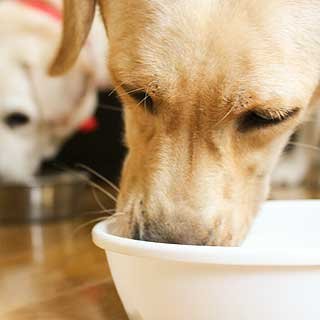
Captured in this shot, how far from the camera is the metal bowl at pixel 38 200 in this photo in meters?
2.93

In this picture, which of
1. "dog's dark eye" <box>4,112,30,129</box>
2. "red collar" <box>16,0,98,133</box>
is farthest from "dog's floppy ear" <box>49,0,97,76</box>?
"red collar" <box>16,0,98,133</box>

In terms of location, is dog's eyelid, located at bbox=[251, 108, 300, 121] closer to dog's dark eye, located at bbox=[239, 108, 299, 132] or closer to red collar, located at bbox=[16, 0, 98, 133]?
dog's dark eye, located at bbox=[239, 108, 299, 132]

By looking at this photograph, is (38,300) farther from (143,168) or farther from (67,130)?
(67,130)

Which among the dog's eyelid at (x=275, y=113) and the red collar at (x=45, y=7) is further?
the red collar at (x=45, y=7)

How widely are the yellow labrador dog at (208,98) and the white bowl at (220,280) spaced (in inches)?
6.3

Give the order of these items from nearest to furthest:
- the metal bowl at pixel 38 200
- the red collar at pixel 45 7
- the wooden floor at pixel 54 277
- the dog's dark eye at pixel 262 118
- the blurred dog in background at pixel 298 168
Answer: the dog's dark eye at pixel 262 118
the wooden floor at pixel 54 277
the metal bowl at pixel 38 200
the red collar at pixel 45 7
the blurred dog in background at pixel 298 168

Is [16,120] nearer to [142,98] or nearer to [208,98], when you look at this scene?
→ [142,98]

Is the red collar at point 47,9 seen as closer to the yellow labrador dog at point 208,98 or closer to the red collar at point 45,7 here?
the red collar at point 45,7

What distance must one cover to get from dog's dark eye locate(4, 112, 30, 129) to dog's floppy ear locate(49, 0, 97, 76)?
4.04ft

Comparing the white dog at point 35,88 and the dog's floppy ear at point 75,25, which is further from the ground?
the dog's floppy ear at point 75,25

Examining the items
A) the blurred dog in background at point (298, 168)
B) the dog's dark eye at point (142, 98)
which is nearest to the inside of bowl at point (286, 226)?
the dog's dark eye at point (142, 98)

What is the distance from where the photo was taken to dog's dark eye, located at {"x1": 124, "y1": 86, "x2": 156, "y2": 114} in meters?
1.52

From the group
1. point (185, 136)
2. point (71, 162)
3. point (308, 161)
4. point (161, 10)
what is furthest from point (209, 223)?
point (308, 161)

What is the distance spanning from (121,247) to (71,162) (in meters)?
2.61
